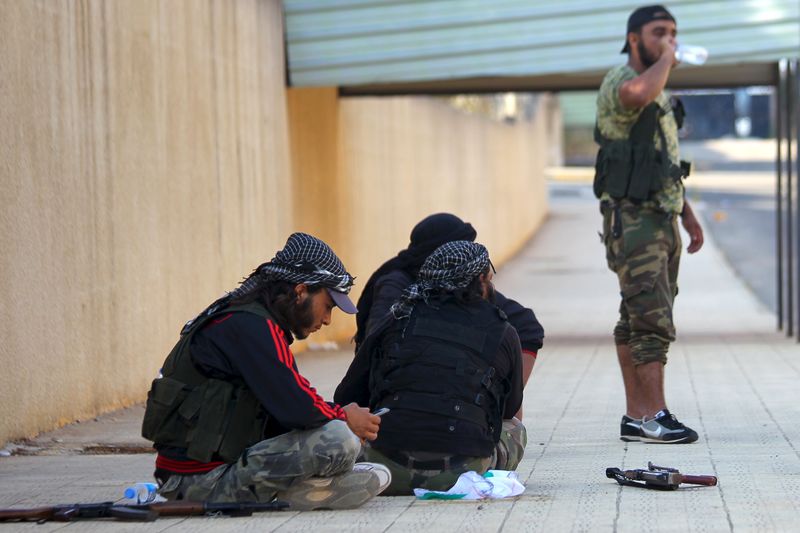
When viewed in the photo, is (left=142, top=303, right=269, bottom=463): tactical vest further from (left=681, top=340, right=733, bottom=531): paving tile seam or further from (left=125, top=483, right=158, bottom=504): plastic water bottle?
(left=681, top=340, right=733, bottom=531): paving tile seam

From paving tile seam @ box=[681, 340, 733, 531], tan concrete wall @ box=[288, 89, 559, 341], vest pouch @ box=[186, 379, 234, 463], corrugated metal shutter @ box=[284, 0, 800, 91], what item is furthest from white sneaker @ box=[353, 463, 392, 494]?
tan concrete wall @ box=[288, 89, 559, 341]

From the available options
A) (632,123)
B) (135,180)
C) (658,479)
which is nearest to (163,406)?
(658,479)

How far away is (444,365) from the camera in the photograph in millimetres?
5168

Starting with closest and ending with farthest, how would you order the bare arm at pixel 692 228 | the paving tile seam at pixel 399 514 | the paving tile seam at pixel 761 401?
the paving tile seam at pixel 399 514
the paving tile seam at pixel 761 401
the bare arm at pixel 692 228

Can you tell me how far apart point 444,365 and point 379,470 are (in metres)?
0.44

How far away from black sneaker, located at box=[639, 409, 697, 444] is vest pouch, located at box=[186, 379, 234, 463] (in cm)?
271

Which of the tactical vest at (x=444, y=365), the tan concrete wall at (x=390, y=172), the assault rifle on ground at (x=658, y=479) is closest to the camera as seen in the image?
the tactical vest at (x=444, y=365)

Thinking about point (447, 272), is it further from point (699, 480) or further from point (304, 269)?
point (699, 480)

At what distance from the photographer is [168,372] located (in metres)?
4.88

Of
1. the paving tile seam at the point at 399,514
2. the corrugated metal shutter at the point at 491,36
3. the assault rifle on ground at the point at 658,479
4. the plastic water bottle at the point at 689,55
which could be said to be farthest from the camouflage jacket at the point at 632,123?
the corrugated metal shutter at the point at 491,36

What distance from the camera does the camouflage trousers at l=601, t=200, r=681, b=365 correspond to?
23.5ft

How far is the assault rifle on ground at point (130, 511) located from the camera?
187 inches

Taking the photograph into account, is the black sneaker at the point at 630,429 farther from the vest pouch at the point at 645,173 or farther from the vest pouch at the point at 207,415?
the vest pouch at the point at 207,415

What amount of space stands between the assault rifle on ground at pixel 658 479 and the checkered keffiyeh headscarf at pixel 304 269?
1.35 m
